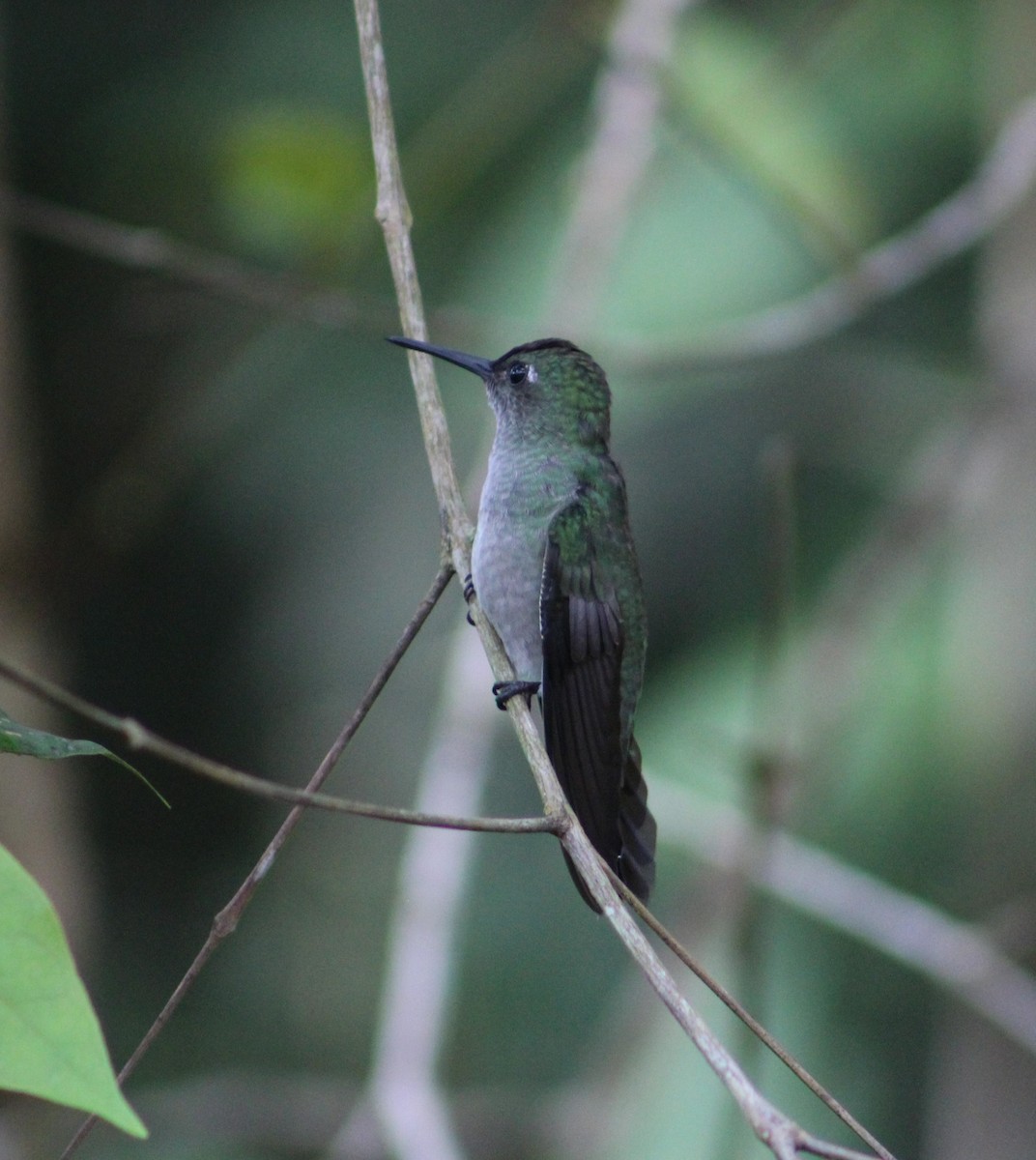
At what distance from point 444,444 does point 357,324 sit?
6.28ft

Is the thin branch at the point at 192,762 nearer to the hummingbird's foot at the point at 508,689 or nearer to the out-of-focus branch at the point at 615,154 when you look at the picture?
the hummingbird's foot at the point at 508,689

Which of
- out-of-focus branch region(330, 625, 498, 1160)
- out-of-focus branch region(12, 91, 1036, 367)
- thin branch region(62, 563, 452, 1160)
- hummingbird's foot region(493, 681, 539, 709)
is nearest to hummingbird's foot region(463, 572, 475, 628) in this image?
hummingbird's foot region(493, 681, 539, 709)

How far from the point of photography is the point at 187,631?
645 centimetres

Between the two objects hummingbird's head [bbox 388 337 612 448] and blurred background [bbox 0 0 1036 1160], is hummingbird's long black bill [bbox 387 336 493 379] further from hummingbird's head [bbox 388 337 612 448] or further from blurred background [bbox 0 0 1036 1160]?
blurred background [bbox 0 0 1036 1160]

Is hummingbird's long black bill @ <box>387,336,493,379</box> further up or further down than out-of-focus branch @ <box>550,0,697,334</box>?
further down

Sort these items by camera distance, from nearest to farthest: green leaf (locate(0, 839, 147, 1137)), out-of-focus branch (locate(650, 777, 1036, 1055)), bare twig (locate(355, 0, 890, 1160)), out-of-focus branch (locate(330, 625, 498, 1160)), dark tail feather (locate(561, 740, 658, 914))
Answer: green leaf (locate(0, 839, 147, 1137)), bare twig (locate(355, 0, 890, 1160)), dark tail feather (locate(561, 740, 658, 914)), out-of-focus branch (locate(330, 625, 498, 1160)), out-of-focus branch (locate(650, 777, 1036, 1055))

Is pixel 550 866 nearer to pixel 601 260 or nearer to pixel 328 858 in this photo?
pixel 328 858

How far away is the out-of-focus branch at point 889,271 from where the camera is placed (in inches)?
169

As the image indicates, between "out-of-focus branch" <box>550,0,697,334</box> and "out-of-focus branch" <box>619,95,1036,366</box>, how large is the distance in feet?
0.90

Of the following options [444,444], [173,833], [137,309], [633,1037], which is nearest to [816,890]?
[633,1037]

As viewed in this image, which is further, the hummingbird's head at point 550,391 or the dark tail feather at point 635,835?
the hummingbird's head at point 550,391

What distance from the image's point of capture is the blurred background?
4.29 meters

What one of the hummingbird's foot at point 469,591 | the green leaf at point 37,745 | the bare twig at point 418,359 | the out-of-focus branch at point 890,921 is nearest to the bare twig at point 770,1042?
the bare twig at point 418,359

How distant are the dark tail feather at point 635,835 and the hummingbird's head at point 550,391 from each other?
2.65 feet
